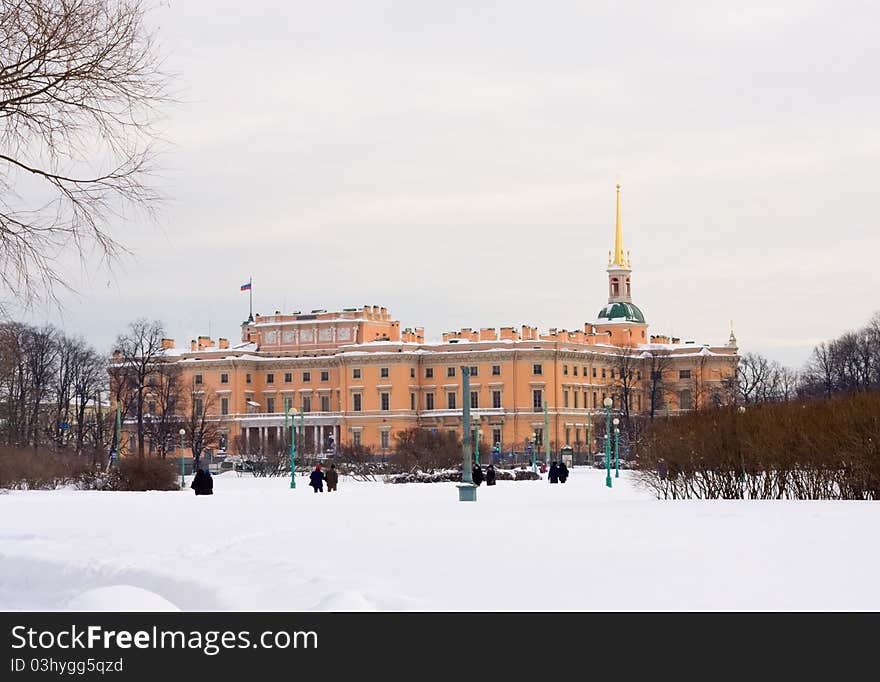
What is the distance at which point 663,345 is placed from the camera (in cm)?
14875

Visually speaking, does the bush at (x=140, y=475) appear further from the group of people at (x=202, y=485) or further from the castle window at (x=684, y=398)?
the castle window at (x=684, y=398)

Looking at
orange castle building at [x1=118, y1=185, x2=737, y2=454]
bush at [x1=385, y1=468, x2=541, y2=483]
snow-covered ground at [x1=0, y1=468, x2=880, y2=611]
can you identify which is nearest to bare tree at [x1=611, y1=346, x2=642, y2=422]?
orange castle building at [x1=118, y1=185, x2=737, y2=454]

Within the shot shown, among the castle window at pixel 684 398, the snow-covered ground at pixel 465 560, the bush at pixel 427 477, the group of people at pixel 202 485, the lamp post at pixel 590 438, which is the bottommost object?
the snow-covered ground at pixel 465 560

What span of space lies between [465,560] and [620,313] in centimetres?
13576

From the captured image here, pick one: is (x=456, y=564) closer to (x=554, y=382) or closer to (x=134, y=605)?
(x=134, y=605)

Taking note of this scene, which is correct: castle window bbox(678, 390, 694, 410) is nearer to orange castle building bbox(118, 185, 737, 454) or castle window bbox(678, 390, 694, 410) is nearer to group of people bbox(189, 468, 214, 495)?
orange castle building bbox(118, 185, 737, 454)

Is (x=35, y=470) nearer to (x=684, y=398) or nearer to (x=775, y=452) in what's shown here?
(x=775, y=452)

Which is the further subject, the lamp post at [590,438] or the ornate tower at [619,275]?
the ornate tower at [619,275]

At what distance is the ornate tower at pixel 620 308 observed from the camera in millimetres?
151875

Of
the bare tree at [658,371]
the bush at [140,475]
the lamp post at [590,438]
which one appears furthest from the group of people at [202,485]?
the bare tree at [658,371]

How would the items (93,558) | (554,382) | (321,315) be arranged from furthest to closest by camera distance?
(321,315) → (554,382) → (93,558)

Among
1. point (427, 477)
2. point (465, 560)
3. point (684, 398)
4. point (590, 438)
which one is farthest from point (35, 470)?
point (684, 398)
